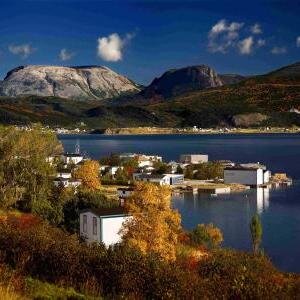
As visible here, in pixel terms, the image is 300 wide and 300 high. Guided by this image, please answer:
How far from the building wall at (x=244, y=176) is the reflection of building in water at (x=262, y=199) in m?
3.00

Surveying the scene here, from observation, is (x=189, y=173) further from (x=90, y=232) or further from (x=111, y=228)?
(x=111, y=228)

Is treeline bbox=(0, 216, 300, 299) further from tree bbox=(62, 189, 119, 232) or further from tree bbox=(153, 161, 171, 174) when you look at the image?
tree bbox=(153, 161, 171, 174)

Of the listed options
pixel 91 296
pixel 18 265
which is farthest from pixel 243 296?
pixel 18 265

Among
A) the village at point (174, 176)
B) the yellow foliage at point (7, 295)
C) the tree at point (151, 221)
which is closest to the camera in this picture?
the yellow foliage at point (7, 295)

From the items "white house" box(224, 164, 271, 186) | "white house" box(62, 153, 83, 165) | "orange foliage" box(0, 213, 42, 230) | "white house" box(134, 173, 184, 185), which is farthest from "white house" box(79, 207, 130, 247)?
"white house" box(62, 153, 83, 165)

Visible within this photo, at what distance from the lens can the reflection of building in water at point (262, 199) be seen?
59625 millimetres

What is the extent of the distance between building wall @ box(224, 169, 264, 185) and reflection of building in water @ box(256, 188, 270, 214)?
3000 millimetres

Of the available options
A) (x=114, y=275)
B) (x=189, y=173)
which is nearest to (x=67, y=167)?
(x=189, y=173)

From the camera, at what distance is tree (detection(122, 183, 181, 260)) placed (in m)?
23.7

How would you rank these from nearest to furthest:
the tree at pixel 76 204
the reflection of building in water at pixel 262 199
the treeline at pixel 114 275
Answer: the treeline at pixel 114 275, the tree at pixel 76 204, the reflection of building in water at pixel 262 199

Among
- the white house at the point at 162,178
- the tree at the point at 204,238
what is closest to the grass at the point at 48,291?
the tree at the point at 204,238

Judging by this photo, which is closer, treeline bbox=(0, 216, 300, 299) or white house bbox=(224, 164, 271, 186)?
treeline bbox=(0, 216, 300, 299)

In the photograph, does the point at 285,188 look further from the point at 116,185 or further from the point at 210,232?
the point at 210,232

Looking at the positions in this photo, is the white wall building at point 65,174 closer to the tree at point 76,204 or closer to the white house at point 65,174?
the white house at point 65,174
